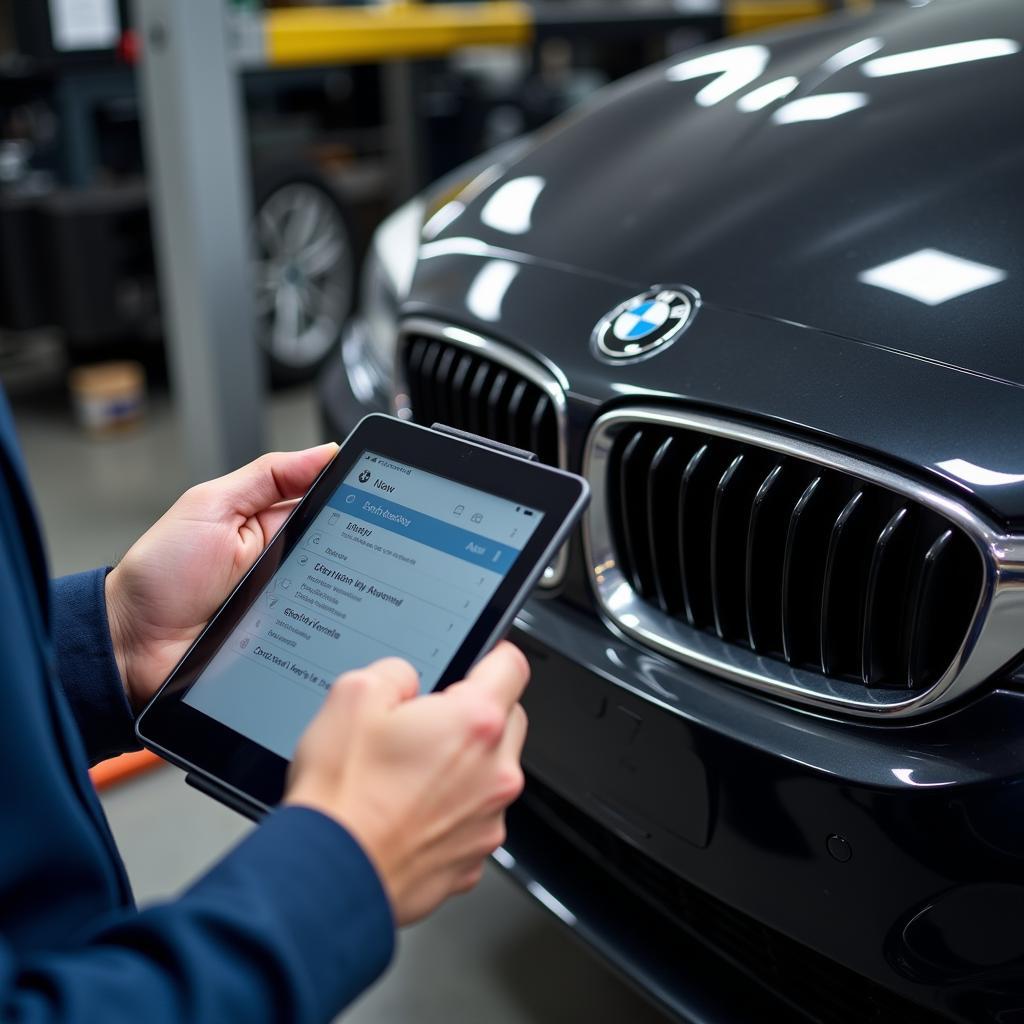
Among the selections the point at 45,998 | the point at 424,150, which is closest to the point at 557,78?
the point at 424,150

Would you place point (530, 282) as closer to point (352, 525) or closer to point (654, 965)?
point (352, 525)

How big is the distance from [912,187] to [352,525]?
641 mm

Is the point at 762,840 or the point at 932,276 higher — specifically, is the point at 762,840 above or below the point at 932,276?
below

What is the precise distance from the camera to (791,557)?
3.21 feet

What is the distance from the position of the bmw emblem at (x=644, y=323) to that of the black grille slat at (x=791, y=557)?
0.08 metres

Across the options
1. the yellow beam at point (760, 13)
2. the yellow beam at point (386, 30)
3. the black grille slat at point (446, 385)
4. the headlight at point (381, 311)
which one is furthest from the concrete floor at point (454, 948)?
the yellow beam at point (760, 13)

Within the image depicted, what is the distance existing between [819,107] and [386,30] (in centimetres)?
233

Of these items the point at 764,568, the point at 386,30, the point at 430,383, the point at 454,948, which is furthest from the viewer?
the point at 386,30

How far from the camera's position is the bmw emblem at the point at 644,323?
3.64 ft

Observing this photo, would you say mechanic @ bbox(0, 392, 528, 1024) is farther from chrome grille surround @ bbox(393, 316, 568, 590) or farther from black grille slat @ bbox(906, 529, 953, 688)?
chrome grille surround @ bbox(393, 316, 568, 590)

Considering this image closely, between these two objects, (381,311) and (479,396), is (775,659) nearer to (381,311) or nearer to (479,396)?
(479,396)

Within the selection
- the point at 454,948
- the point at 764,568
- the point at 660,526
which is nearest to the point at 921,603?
the point at 764,568

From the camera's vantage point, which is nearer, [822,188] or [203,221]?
[822,188]

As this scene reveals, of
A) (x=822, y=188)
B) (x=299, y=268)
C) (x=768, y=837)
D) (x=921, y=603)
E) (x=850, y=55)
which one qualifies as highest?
(x=850, y=55)
